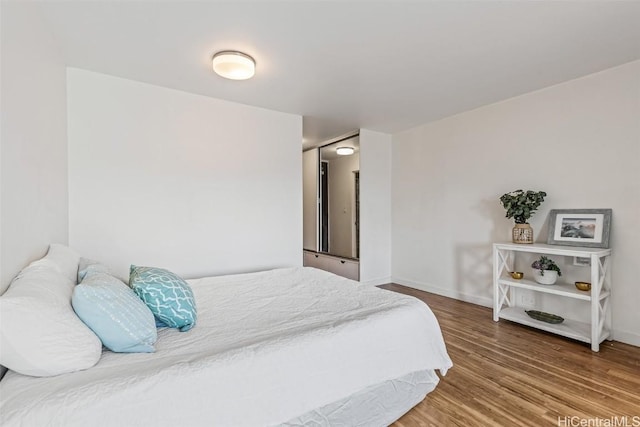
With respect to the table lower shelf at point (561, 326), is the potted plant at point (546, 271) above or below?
above

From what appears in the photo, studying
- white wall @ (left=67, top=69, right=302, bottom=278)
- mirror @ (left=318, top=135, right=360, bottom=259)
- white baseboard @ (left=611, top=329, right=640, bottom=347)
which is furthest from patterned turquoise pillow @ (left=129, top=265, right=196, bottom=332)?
white baseboard @ (left=611, top=329, right=640, bottom=347)

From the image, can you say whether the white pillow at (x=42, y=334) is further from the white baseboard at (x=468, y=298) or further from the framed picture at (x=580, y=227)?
the white baseboard at (x=468, y=298)

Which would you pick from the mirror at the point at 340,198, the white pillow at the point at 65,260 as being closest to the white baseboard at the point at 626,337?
the mirror at the point at 340,198

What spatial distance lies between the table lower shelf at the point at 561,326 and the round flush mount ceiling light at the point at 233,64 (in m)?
3.39

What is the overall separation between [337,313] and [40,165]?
2.01 meters

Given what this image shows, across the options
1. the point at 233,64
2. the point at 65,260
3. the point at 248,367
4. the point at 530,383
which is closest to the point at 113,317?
the point at 248,367

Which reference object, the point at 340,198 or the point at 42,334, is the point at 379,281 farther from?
the point at 42,334

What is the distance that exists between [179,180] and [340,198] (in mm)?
2651

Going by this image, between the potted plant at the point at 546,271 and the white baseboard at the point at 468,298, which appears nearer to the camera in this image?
the white baseboard at the point at 468,298

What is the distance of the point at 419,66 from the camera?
2.55 meters

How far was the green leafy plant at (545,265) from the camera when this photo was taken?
284cm

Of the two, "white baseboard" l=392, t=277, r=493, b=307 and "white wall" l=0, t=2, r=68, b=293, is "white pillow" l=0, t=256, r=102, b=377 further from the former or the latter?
"white baseboard" l=392, t=277, r=493, b=307

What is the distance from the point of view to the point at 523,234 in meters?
3.03

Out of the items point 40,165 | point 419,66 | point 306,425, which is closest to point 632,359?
point 306,425
